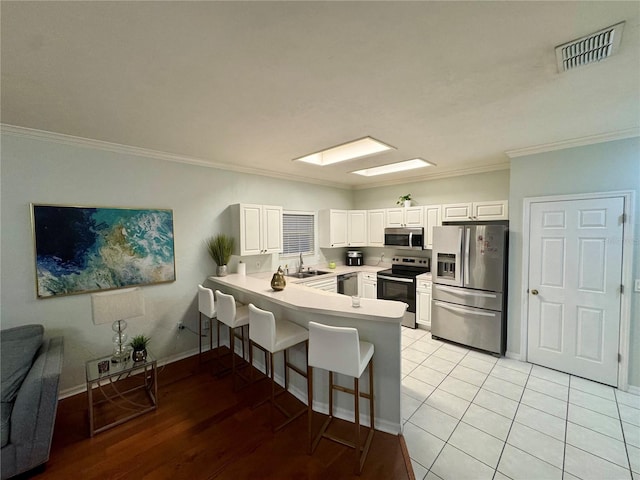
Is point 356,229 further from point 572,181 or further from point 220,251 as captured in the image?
point 572,181

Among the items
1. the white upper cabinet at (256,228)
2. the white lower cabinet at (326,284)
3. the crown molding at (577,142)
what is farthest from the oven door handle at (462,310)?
the white upper cabinet at (256,228)

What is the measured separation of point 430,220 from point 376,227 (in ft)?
3.53

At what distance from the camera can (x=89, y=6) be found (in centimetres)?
111

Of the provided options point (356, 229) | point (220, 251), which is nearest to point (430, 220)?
point (356, 229)

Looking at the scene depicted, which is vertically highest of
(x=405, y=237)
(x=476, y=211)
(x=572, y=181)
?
(x=572, y=181)

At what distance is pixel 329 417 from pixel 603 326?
3.13 m

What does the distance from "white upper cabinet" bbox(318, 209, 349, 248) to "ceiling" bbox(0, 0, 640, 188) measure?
2.34 metres

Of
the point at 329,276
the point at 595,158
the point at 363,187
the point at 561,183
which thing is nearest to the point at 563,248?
the point at 561,183

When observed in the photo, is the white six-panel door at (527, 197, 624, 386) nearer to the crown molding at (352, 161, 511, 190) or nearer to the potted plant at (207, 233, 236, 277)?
the crown molding at (352, 161, 511, 190)

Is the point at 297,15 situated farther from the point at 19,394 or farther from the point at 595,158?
the point at 595,158

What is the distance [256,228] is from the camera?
3893mm

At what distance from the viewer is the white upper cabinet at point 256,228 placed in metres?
3.74

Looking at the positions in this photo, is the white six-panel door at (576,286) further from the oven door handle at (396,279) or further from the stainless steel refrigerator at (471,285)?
the oven door handle at (396,279)

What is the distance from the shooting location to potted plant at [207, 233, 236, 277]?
3703mm
